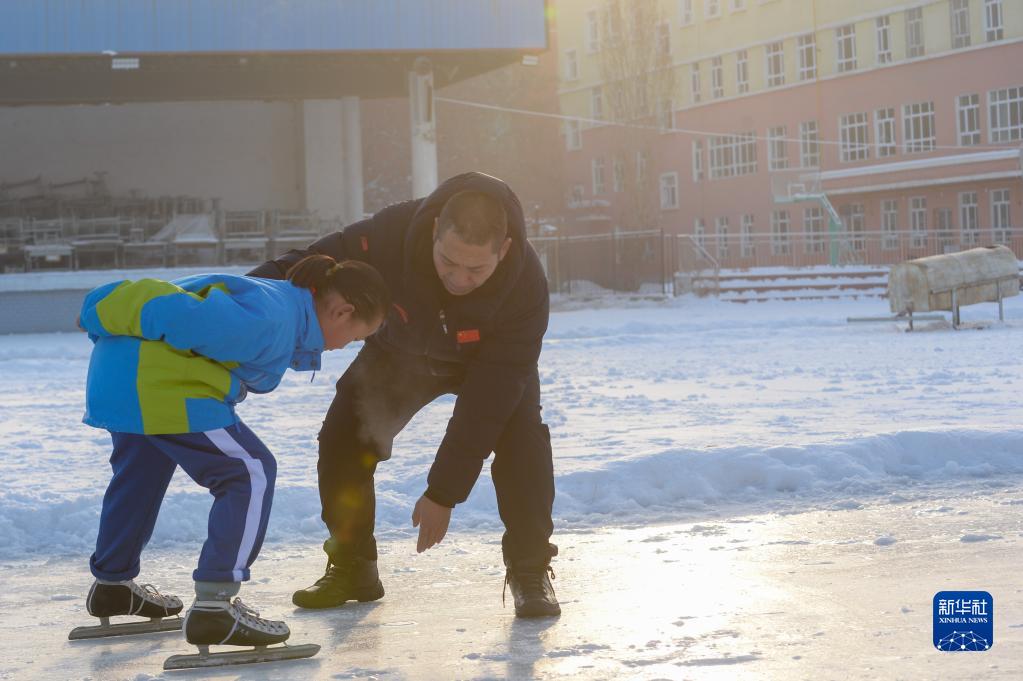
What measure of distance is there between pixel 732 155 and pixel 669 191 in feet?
13.4

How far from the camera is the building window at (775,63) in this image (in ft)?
164

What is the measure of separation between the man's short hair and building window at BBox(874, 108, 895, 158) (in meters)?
43.6

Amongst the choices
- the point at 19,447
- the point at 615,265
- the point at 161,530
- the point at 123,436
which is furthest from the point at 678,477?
the point at 615,265

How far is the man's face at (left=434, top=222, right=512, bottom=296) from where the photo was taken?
3986 mm

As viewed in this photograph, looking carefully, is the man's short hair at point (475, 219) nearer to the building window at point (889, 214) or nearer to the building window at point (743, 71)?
the building window at point (889, 214)

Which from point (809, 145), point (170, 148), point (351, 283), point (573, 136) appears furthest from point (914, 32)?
point (351, 283)

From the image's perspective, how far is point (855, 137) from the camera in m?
47.3

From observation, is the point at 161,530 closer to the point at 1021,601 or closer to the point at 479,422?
the point at 479,422

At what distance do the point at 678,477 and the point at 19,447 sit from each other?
4.38 meters

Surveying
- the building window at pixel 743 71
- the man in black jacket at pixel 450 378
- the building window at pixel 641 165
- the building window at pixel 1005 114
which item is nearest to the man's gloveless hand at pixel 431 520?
the man in black jacket at pixel 450 378

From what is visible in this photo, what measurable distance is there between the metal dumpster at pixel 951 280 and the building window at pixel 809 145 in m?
27.9

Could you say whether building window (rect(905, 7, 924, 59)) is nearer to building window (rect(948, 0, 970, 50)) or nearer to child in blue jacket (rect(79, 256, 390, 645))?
building window (rect(948, 0, 970, 50))

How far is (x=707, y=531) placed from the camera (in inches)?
223

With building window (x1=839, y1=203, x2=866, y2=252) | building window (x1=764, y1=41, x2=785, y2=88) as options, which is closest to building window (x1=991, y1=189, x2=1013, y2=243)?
building window (x1=839, y1=203, x2=866, y2=252)
